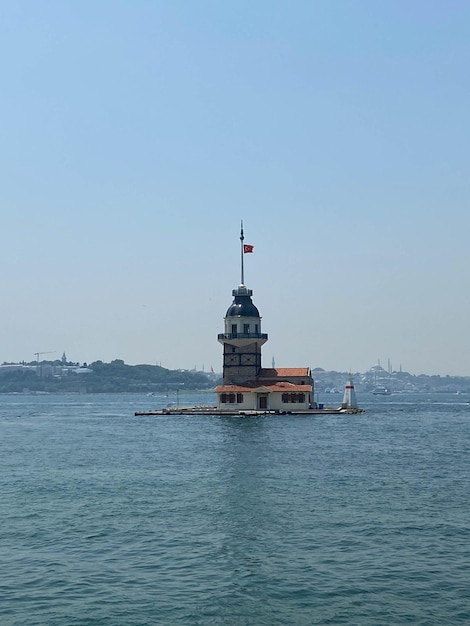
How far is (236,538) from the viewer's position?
116 feet

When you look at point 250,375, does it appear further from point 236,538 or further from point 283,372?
point 236,538

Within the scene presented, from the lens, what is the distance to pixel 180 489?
48625 mm

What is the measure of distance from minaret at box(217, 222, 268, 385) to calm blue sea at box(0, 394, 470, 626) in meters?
57.7

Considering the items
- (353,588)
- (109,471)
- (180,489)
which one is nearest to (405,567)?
(353,588)

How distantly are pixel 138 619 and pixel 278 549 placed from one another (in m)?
9.46

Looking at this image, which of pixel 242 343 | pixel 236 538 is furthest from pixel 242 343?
pixel 236 538

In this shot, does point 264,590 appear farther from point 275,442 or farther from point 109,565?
point 275,442

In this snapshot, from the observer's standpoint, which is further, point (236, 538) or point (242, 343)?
point (242, 343)

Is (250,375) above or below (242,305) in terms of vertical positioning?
below

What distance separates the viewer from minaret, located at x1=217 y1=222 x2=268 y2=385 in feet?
417

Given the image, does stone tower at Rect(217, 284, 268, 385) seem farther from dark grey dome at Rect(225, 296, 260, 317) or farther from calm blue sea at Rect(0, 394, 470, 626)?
calm blue sea at Rect(0, 394, 470, 626)

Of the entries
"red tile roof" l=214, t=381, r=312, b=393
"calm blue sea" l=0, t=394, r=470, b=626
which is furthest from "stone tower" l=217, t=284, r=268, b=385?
"calm blue sea" l=0, t=394, r=470, b=626

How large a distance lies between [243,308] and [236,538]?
94710 mm

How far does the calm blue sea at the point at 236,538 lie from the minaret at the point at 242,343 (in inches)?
2271
